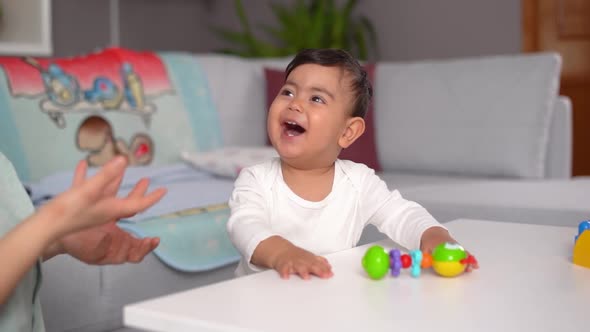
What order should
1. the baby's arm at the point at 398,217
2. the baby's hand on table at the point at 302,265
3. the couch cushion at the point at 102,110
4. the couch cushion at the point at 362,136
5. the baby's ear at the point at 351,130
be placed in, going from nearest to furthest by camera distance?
the baby's hand on table at the point at 302,265, the baby's arm at the point at 398,217, the baby's ear at the point at 351,130, the couch cushion at the point at 102,110, the couch cushion at the point at 362,136

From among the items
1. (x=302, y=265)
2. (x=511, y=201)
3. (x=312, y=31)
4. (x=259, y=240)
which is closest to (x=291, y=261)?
(x=302, y=265)

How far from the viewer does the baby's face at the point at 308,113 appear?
113cm

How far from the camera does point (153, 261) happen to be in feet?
5.27

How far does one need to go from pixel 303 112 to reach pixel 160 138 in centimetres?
135

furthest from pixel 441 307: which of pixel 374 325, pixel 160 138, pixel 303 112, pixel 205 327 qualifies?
pixel 160 138

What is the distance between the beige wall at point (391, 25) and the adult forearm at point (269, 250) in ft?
11.3

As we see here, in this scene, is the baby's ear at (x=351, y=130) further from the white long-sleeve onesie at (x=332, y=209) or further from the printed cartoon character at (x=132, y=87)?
the printed cartoon character at (x=132, y=87)

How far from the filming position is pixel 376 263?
2.83 ft

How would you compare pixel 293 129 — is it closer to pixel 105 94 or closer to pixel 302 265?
pixel 302 265

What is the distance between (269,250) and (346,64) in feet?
1.15

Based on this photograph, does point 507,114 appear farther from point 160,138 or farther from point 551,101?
point 160,138

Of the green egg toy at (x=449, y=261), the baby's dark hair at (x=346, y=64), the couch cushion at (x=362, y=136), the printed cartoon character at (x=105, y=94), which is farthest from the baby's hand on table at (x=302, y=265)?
the couch cushion at (x=362, y=136)

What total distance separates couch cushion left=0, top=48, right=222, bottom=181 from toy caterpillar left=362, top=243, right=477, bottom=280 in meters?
1.37

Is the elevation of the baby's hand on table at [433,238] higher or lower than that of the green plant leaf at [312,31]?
lower
